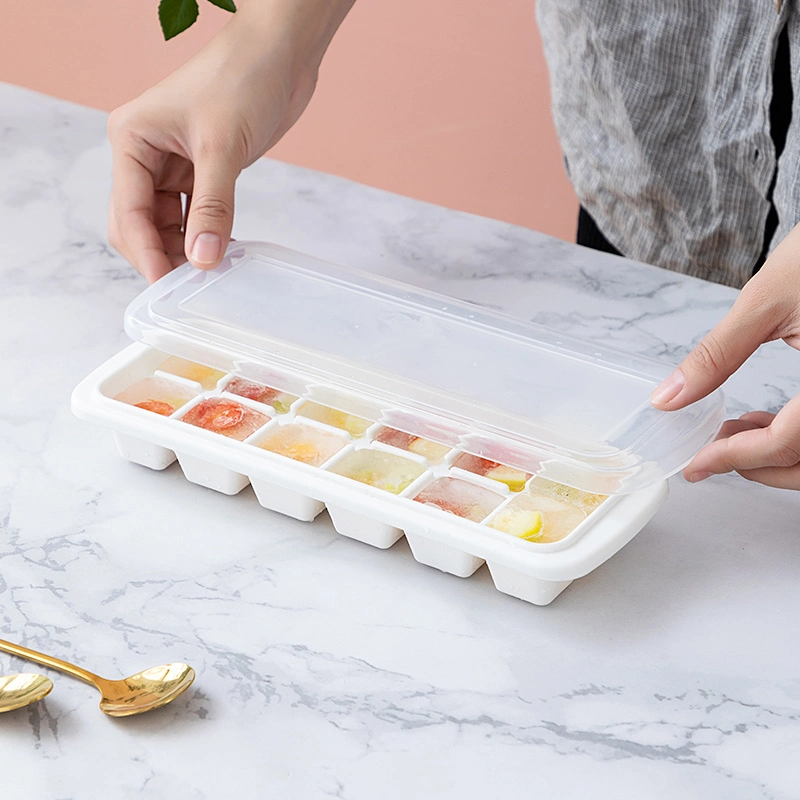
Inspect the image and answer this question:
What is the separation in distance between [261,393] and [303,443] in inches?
3.1

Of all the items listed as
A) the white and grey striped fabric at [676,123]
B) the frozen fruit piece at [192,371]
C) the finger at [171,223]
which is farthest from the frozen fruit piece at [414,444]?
the white and grey striped fabric at [676,123]

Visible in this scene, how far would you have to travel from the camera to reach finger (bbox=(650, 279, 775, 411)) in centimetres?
84

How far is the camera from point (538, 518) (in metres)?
0.82

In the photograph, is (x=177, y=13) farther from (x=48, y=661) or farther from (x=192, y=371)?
(x=48, y=661)

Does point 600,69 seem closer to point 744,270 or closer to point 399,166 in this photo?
point 744,270

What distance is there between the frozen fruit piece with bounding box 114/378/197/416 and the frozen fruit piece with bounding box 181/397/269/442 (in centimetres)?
2

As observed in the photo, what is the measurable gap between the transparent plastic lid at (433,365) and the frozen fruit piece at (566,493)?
0.03m

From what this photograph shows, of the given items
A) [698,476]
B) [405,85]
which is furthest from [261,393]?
[405,85]

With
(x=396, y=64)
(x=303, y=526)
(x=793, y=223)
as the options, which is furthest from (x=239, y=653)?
(x=396, y=64)

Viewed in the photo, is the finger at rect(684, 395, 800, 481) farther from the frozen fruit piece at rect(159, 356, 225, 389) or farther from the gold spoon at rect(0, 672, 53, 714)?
the gold spoon at rect(0, 672, 53, 714)

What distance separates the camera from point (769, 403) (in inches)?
41.6

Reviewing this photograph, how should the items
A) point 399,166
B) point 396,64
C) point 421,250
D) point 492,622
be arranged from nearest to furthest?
1. point 492,622
2. point 421,250
3. point 396,64
4. point 399,166

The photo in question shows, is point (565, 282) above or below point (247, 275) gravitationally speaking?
below

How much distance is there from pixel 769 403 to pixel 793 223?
25 cm
